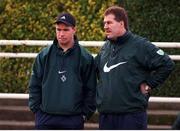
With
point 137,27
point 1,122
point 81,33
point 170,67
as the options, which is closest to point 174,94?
point 137,27

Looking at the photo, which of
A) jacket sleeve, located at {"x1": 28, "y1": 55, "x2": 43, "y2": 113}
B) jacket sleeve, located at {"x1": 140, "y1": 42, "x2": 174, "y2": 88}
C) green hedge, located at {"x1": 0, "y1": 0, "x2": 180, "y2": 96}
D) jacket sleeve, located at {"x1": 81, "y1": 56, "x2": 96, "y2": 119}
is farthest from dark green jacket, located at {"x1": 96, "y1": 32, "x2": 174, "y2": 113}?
green hedge, located at {"x1": 0, "y1": 0, "x2": 180, "y2": 96}

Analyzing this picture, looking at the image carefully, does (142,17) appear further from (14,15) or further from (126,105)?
(126,105)

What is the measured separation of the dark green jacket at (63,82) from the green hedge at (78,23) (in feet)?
9.67

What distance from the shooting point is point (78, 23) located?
8.73 metres

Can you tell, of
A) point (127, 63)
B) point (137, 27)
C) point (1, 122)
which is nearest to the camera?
point (127, 63)

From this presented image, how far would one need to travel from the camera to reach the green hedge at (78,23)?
836 cm

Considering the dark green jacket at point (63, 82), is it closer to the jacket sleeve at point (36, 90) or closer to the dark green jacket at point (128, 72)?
the jacket sleeve at point (36, 90)

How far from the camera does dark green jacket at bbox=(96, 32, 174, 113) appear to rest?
5141 mm

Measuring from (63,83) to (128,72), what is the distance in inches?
22.3

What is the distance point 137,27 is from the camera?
8406mm

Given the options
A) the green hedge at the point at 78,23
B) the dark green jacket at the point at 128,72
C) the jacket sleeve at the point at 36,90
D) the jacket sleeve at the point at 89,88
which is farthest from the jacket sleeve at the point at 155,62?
the green hedge at the point at 78,23

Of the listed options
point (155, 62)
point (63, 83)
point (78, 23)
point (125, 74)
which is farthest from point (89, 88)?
point (78, 23)

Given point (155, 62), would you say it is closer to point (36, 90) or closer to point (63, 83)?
point (63, 83)

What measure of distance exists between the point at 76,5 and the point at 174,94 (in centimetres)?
189
